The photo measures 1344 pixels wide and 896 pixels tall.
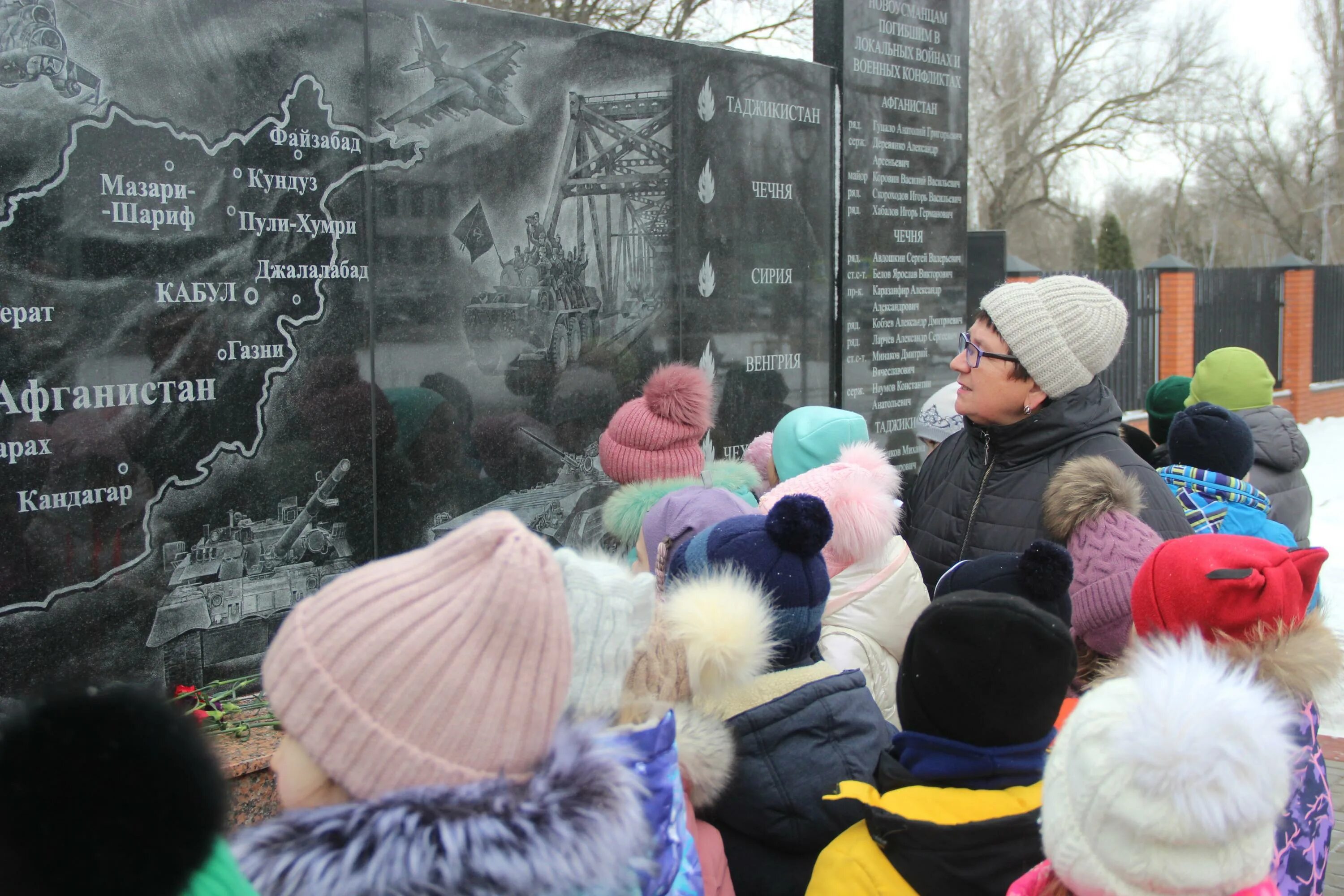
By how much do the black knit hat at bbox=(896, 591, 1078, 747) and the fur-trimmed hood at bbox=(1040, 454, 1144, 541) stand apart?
0.81 metres

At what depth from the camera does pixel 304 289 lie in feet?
11.0

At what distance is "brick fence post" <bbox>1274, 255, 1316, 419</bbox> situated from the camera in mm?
16141

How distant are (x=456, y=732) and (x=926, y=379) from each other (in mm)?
4724

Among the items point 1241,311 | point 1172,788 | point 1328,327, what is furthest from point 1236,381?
point 1328,327

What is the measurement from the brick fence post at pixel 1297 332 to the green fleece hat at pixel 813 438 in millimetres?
15001

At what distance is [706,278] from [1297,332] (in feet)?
47.8

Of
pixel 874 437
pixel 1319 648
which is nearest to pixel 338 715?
pixel 1319 648

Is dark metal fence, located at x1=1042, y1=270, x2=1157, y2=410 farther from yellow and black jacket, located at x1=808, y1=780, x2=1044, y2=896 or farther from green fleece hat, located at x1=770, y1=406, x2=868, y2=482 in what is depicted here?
yellow and black jacket, located at x1=808, y1=780, x2=1044, y2=896

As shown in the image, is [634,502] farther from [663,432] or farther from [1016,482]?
[1016,482]

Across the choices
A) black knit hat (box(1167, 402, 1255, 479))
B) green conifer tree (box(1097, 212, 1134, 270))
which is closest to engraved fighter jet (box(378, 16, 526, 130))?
black knit hat (box(1167, 402, 1255, 479))

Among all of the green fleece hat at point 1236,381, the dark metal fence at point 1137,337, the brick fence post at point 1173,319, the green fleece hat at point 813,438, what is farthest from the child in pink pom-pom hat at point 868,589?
the brick fence post at point 1173,319

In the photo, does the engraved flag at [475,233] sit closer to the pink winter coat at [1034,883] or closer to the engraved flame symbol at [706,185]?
the engraved flame symbol at [706,185]

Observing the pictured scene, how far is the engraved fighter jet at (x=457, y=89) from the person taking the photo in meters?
3.63

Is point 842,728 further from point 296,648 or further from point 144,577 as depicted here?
point 144,577
